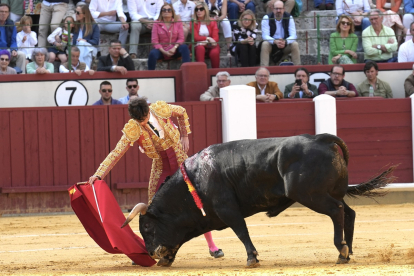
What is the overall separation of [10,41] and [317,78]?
442cm

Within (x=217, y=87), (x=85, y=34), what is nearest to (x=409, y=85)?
(x=217, y=87)

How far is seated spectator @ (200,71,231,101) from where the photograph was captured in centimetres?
990

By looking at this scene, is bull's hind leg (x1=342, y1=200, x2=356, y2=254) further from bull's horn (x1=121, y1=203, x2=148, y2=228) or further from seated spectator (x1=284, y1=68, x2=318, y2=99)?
seated spectator (x1=284, y1=68, x2=318, y2=99)

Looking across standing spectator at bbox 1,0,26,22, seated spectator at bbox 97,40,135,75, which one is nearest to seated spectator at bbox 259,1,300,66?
seated spectator at bbox 97,40,135,75

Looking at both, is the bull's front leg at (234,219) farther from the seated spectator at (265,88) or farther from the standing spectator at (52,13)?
the standing spectator at (52,13)

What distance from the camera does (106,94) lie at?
9.84m

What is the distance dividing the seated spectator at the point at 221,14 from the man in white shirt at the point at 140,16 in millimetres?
769

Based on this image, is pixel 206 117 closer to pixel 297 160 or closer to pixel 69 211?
pixel 69 211

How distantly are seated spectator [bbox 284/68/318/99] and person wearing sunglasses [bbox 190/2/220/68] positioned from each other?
46.5 inches

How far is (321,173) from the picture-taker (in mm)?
4945

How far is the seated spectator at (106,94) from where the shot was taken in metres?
9.79

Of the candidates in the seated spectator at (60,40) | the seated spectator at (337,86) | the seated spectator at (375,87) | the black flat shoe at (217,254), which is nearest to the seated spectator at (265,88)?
the seated spectator at (337,86)

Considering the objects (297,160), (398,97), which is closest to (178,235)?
(297,160)

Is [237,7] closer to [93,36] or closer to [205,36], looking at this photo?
[205,36]
